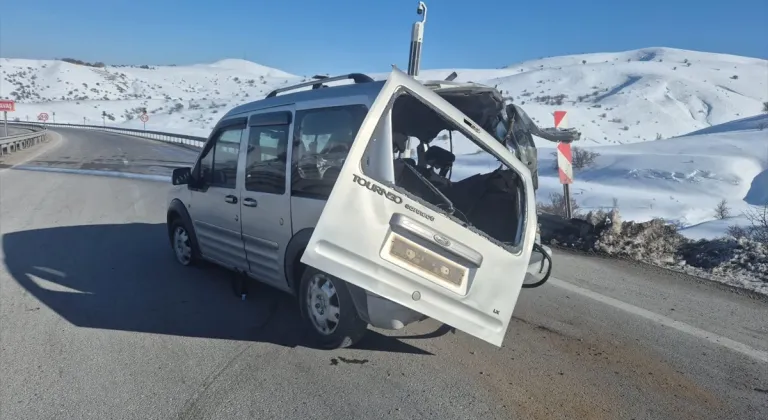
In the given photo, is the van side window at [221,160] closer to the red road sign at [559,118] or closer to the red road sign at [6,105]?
the red road sign at [559,118]

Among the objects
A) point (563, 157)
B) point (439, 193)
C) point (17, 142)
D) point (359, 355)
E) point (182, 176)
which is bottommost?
point (17, 142)

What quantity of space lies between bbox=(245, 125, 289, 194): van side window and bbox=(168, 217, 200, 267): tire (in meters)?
1.74

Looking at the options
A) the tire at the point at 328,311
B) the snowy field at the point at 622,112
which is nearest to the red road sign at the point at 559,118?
the snowy field at the point at 622,112

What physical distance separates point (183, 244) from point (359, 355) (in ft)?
11.0

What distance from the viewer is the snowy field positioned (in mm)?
14070

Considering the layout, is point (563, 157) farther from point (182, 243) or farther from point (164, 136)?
point (164, 136)

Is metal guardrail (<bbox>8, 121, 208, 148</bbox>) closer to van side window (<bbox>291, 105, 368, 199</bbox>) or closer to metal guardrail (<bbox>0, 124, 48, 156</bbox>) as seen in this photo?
metal guardrail (<bbox>0, 124, 48, 156</bbox>)

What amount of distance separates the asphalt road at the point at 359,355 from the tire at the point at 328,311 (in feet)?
0.43

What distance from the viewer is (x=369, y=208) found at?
3576mm

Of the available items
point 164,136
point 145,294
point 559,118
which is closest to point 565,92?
point 164,136

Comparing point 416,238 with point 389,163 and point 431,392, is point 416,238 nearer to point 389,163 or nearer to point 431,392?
point 389,163

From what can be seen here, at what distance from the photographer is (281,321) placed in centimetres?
525

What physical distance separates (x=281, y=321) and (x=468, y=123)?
246 centimetres

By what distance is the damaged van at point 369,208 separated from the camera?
3617mm
